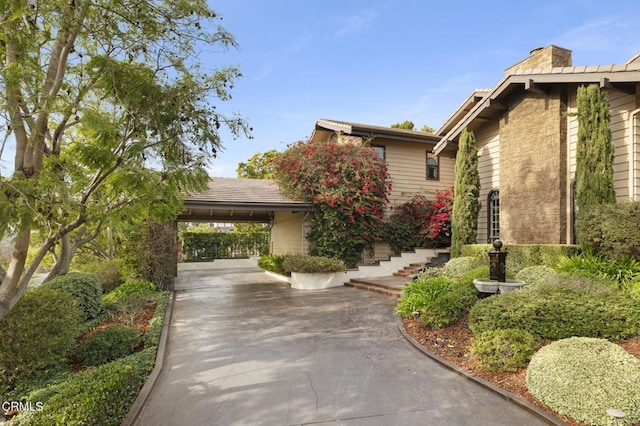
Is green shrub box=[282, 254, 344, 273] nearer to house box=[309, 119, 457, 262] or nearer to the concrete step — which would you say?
the concrete step

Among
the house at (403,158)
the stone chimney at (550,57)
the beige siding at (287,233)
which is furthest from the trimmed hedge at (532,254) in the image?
the beige siding at (287,233)

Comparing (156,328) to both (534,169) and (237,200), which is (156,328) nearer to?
(237,200)

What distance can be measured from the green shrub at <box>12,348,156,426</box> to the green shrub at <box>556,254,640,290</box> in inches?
344

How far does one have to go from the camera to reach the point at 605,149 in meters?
9.16

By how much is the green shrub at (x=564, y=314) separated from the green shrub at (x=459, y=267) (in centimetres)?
454

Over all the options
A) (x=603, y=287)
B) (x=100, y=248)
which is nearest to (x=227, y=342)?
(x=603, y=287)

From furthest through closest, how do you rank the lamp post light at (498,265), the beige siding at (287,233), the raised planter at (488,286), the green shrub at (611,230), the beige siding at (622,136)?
the beige siding at (287,233) → the beige siding at (622,136) → the green shrub at (611,230) → the lamp post light at (498,265) → the raised planter at (488,286)

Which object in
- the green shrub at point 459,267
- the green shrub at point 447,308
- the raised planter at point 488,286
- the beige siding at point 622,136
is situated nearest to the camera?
the green shrub at point 447,308

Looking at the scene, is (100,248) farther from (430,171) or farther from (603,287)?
(603,287)

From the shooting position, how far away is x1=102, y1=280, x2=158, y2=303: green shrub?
10632mm

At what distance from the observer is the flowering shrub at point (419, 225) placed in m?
16.3

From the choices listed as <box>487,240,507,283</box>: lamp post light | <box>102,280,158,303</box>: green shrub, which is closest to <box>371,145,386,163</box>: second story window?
<box>487,240,507,283</box>: lamp post light

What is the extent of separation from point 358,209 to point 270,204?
144 inches

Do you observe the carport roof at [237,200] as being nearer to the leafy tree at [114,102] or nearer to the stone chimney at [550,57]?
the leafy tree at [114,102]
